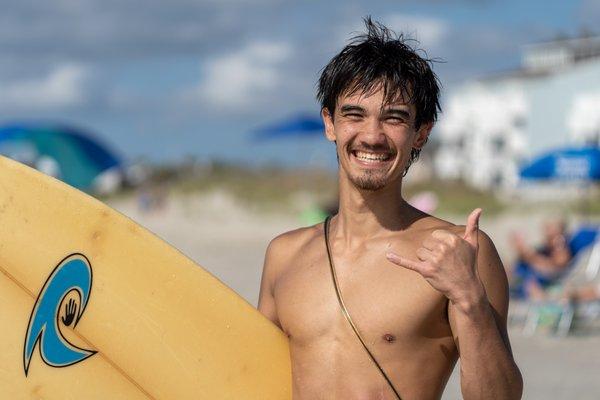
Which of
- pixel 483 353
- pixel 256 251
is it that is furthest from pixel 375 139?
pixel 256 251

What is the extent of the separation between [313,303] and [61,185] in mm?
750

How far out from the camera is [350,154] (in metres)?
2.47

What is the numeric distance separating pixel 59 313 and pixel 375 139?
97 centimetres

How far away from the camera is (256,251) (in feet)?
61.2

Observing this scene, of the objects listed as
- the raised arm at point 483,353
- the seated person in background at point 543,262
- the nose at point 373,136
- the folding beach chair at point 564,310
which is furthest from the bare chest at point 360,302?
the seated person in background at point 543,262

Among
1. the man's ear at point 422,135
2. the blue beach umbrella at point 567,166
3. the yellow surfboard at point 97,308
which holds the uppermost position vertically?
the blue beach umbrella at point 567,166

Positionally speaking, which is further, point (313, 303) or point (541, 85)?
point (541, 85)

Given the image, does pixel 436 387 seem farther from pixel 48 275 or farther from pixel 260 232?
pixel 260 232

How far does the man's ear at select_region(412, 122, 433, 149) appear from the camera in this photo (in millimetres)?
2512

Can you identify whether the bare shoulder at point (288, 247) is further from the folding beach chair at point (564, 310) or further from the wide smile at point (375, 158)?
the folding beach chair at point (564, 310)

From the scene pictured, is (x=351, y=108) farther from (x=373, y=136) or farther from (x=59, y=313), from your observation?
(x=59, y=313)

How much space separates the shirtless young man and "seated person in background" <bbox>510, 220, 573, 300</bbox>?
6.84 meters

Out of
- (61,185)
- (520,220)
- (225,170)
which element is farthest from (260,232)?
(61,185)

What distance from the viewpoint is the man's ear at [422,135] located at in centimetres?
251
